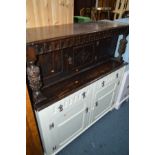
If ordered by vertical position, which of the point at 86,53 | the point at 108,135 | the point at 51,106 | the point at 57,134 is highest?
the point at 86,53

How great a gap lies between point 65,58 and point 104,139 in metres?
1.06

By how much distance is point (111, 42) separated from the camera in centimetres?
158

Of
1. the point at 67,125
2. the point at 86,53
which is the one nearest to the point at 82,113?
the point at 67,125

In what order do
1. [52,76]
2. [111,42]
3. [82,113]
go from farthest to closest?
[111,42] < [82,113] < [52,76]

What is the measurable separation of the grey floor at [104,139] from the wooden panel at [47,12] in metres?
1.26

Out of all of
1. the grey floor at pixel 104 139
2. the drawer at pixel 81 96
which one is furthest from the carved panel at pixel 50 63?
the grey floor at pixel 104 139

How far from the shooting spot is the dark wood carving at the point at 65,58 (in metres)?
0.82

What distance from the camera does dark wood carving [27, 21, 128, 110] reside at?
822 mm

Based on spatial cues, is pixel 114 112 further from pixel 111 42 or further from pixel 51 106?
pixel 51 106

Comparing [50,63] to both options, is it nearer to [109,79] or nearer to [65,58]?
[65,58]

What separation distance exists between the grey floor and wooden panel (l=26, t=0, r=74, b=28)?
49.8 inches

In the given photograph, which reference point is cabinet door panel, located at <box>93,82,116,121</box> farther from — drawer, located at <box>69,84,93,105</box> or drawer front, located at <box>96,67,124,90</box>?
drawer, located at <box>69,84,93,105</box>

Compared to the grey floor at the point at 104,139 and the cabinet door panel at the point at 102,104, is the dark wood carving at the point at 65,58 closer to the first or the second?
the cabinet door panel at the point at 102,104
